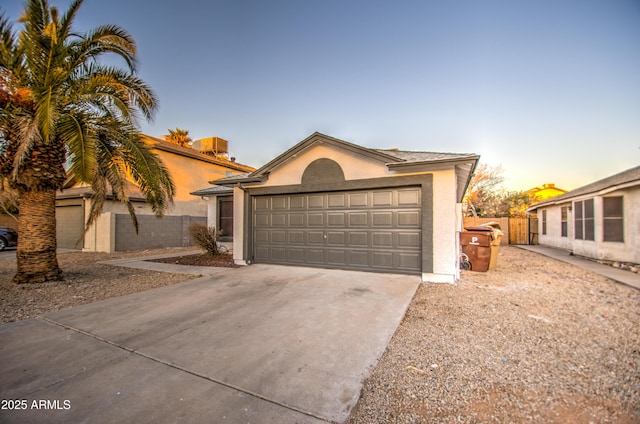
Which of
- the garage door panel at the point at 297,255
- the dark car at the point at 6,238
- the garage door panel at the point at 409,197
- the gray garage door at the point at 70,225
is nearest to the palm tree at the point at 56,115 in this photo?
the garage door panel at the point at 297,255

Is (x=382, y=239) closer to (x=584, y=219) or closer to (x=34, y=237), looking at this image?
(x=34, y=237)

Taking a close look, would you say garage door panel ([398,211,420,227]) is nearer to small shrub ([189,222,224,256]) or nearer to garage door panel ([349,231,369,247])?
garage door panel ([349,231,369,247])

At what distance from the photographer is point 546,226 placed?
1642cm

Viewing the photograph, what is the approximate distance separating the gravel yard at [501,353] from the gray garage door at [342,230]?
150cm

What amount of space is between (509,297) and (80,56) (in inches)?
443

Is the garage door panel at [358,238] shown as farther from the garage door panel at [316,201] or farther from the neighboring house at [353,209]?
the garage door panel at [316,201]

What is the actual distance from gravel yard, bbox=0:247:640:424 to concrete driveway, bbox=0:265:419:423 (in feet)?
1.29

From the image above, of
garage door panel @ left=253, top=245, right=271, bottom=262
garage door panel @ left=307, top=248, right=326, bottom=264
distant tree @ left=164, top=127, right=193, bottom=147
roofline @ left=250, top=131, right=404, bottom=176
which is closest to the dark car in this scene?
distant tree @ left=164, top=127, right=193, bottom=147

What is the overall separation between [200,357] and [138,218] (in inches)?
559

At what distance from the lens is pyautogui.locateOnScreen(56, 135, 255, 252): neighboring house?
45.3 ft

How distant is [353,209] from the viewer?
25.8ft

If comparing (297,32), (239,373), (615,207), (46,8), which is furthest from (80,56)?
(615,207)

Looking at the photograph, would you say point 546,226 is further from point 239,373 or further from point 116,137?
point 116,137

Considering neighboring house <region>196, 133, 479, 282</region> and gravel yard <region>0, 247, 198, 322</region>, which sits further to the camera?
neighboring house <region>196, 133, 479, 282</region>
